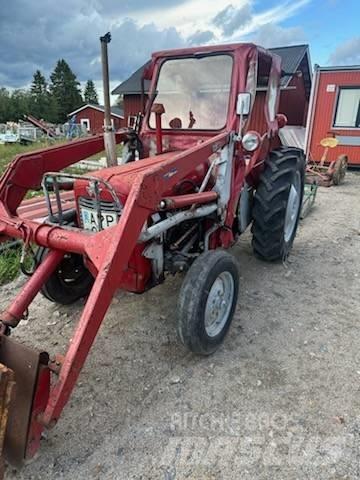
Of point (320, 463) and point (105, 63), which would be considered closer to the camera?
point (320, 463)

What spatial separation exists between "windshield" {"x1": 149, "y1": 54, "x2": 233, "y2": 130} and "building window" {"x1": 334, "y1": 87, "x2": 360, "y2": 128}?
918cm

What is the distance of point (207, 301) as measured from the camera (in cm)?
259

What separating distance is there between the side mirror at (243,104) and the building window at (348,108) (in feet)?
31.0

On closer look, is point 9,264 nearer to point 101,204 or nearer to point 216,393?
point 101,204

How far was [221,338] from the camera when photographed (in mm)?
2818

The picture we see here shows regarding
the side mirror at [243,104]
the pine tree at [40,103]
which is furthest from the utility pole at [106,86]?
the pine tree at [40,103]

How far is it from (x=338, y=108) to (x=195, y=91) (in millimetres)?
9391

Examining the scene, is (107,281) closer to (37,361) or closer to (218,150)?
(37,361)

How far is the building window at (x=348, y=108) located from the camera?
427 inches

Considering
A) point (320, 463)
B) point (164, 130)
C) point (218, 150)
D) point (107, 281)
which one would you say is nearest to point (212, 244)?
point (218, 150)

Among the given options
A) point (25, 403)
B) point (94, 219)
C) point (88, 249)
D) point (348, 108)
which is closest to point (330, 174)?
point (348, 108)

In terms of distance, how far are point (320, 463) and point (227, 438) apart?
1.66ft

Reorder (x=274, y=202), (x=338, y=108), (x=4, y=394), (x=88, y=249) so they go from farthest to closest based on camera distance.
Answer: (x=338, y=108) → (x=274, y=202) → (x=88, y=249) → (x=4, y=394)

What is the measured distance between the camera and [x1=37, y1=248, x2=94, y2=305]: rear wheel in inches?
126
